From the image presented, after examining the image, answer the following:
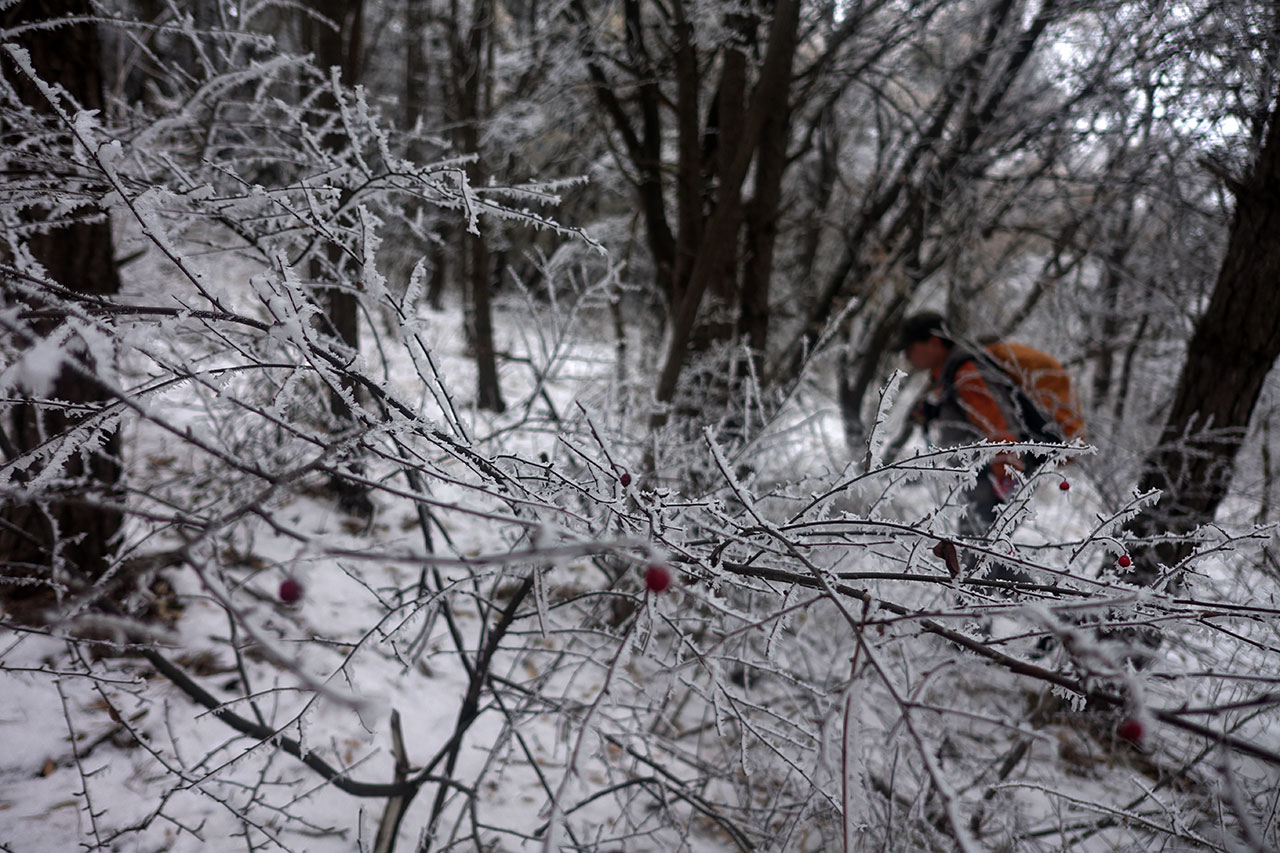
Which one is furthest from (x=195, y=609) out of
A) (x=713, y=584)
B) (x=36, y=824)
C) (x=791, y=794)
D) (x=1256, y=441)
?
(x=1256, y=441)

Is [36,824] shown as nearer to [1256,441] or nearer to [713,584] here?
[713,584]

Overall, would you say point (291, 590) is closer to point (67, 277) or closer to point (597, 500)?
point (597, 500)

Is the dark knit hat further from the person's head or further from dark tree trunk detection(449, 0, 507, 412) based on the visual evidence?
dark tree trunk detection(449, 0, 507, 412)

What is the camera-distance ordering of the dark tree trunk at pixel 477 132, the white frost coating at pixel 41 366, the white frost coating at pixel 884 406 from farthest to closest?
the dark tree trunk at pixel 477 132 → the white frost coating at pixel 884 406 → the white frost coating at pixel 41 366

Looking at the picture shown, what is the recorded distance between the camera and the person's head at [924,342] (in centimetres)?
386

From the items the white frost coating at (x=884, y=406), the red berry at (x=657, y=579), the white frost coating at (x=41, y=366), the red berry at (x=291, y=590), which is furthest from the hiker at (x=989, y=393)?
the white frost coating at (x=41, y=366)

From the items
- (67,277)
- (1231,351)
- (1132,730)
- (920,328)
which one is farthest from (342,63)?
(1231,351)

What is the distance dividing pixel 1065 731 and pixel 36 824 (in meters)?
3.75

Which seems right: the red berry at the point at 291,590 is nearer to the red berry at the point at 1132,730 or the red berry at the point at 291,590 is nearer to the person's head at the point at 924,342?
the red berry at the point at 1132,730

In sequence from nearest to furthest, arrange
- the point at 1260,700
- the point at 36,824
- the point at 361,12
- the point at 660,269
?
1. the point at 1260,700
2. the point at 36,824
3. the point at 361,12
4. the point at 660,269

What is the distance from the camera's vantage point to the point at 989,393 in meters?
3.31

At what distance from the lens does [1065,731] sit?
2846 mm

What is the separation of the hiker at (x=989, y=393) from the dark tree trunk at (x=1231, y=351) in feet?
1.56

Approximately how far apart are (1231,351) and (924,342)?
1487 mm
